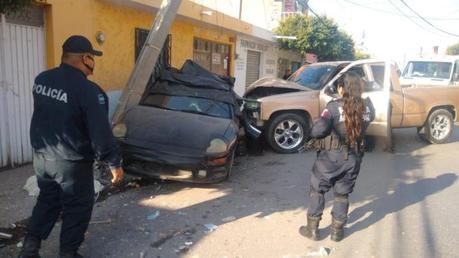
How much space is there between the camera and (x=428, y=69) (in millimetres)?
14398

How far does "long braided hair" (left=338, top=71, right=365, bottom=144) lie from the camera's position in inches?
163

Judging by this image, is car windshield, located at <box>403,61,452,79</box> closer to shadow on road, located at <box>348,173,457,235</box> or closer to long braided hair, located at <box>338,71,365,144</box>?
shadow on road, located at <box>348,173,457,235</box>

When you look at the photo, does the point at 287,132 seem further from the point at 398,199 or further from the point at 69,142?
the point at 69,142

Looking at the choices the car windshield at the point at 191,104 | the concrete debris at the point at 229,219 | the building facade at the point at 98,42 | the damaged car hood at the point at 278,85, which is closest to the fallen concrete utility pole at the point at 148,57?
the car windshield at the point at 191,104

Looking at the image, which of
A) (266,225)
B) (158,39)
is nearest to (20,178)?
(158,39)

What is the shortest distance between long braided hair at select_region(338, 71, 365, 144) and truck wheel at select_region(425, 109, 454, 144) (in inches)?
249

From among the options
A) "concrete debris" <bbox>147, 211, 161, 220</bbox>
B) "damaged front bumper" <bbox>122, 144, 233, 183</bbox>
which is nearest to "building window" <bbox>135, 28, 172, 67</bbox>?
"damaged front bumper" <bbox>122, 144, 233, 183</bbox>

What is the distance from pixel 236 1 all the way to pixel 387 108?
15.8 meters

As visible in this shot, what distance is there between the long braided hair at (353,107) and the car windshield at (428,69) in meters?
11.3

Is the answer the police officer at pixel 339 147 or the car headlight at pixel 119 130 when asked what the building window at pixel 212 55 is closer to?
the car headlight at pixel 119 130

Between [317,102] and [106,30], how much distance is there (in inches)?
186

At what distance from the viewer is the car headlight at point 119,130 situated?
580 cm

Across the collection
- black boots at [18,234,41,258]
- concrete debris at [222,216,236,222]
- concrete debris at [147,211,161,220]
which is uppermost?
black boots at [18,234,41,258]

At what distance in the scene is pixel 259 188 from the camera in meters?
6.17
